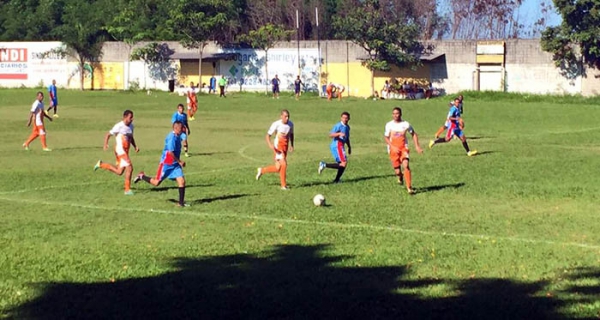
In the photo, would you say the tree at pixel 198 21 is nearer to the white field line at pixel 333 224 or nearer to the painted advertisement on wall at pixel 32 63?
the painted advertisement on wall at pixel 32 63

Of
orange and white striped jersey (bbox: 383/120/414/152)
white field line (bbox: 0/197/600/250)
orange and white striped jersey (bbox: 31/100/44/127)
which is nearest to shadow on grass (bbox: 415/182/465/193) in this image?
orange and white striped jersey (bbox: 383/120/414/152)

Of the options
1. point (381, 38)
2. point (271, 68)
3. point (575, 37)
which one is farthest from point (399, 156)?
point (271, 68)

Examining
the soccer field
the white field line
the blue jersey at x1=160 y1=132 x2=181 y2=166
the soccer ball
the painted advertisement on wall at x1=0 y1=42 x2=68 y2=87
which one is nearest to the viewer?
the soccer field

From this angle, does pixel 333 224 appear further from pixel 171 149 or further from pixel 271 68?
pixel 271 68

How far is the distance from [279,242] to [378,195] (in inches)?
247

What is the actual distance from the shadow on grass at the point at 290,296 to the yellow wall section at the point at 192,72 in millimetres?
67830

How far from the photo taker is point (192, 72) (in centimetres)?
8044

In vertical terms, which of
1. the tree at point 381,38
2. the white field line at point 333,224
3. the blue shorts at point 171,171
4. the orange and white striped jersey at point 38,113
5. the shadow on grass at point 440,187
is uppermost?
the tree at point 381,38

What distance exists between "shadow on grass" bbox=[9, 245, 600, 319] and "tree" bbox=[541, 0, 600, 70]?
184 ft

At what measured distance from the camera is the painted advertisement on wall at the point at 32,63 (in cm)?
8606

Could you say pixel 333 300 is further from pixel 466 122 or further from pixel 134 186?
pixel 466 122

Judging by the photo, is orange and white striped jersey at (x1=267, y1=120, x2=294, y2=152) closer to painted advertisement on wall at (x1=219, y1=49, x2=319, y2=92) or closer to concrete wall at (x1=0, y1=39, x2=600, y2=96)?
concrete wall at (x1=0, y1=39, x2=600, y2=96)

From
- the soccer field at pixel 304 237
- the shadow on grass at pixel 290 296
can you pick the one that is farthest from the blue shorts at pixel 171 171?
the shadow on grass at pixel 290 296

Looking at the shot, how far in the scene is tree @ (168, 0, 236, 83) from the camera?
253ft
